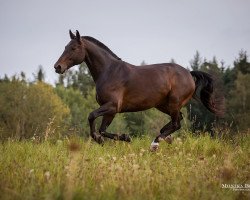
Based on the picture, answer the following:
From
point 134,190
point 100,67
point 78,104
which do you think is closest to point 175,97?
point 100,67

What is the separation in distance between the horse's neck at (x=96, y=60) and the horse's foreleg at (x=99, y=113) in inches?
31.7

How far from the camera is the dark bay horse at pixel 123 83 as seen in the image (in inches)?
325

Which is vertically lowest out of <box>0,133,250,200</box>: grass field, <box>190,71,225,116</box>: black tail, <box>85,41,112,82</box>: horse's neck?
<box>0,133,250,200</box>: grass field

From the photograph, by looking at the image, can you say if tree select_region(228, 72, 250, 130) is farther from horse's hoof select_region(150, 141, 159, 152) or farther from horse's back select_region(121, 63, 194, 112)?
horse's hoof select_region(150, 141, 159, 152)

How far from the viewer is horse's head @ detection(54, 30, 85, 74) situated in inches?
331

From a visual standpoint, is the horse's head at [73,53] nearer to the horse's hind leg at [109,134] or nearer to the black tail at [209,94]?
the horse's hind leg at [109,134]

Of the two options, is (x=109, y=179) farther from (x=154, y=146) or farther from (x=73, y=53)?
(x=73, y=53)

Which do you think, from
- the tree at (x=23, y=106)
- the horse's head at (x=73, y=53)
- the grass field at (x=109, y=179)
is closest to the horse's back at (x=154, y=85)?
the horse's head at (x=73, y=53)

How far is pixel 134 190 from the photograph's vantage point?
424 centimetres

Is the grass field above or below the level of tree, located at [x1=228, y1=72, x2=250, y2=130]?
below

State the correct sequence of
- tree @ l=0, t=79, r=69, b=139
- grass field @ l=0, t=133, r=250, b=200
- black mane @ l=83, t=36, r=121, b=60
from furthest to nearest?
tree @ l=0, t=79, r=69, b=139
black mane @ l=83, t=36, r=121, b=60
grass field @ l=0, t=133, r=250, b=200

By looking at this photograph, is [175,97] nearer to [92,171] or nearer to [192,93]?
[192,93]

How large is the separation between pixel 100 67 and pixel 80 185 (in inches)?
179

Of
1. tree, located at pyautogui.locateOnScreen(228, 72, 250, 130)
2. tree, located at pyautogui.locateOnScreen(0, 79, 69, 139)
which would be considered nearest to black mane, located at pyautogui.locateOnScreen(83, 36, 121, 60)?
tree, located at pyautogui.locateOnScreen(0, 79, 69, 139)
